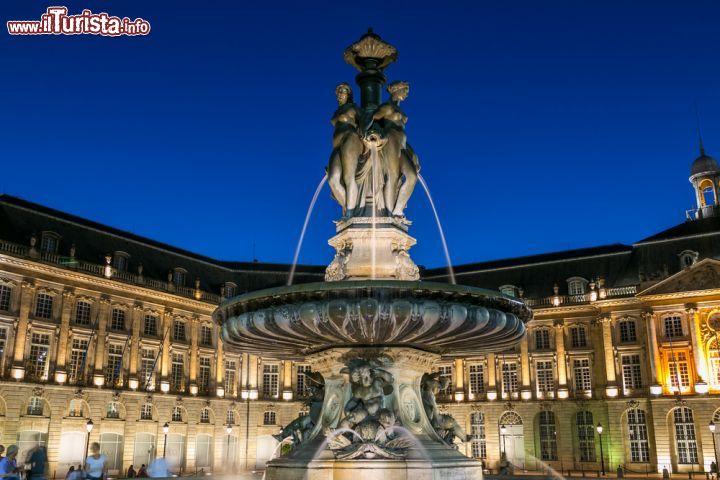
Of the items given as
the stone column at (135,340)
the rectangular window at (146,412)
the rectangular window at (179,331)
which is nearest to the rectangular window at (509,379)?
the rectangular window at (179,331)

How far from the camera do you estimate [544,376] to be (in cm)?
5750

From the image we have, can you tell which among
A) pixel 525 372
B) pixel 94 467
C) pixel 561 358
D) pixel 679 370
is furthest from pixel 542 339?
pixel 94 467

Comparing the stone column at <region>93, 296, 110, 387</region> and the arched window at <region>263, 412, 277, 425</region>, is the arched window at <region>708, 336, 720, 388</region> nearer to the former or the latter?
the arched window at <region>263, 412, 277, 425</region>

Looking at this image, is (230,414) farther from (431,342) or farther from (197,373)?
(431,342)

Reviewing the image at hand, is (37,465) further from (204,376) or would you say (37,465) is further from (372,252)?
(204,376)

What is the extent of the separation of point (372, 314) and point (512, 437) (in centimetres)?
4986

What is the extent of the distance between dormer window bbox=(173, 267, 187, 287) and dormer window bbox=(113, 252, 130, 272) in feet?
14.3

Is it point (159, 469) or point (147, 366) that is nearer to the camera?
point (159, 469)

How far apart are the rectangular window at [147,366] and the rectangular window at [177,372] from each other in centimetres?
174

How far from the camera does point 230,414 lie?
57.2 meters

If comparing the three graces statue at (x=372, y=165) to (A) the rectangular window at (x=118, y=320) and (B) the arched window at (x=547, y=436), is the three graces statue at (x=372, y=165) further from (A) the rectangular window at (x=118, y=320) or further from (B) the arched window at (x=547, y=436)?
(B) the arched window at (x=547, y=436)

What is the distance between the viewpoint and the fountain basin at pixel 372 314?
35.8 feet

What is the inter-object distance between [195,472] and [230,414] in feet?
21.2

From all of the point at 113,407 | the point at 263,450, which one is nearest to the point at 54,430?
the point at 113,407
